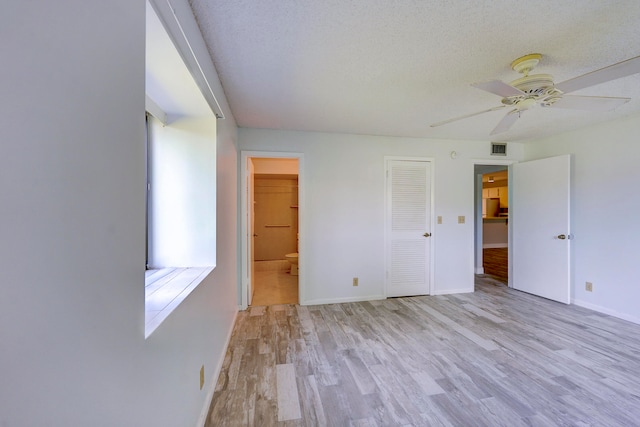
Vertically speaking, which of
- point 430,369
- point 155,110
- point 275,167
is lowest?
point 430,369

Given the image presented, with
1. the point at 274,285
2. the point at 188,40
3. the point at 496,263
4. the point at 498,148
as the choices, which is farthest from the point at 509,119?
the point at 496,263

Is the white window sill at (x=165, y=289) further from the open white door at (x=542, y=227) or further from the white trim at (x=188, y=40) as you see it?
the open white door at (x=542, y=227)

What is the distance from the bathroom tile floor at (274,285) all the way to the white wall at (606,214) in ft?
12.3

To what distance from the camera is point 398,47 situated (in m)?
1.63

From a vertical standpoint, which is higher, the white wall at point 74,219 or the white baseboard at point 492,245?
the white wall at point 74,219

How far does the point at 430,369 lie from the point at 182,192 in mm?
2273

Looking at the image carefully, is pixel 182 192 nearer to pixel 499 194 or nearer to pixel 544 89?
pixel 544 89

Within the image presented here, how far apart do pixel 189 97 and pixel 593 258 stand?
467 centimetres

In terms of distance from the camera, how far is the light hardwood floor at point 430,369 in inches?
62.8

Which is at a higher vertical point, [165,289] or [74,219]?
[74,219]

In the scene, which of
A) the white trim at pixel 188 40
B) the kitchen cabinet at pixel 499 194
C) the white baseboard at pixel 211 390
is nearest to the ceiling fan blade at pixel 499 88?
the white trim at pixel 188 40

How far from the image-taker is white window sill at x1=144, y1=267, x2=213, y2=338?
1.04m

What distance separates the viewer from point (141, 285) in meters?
0.85

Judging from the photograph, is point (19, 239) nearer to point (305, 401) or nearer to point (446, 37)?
point (305, 401)
